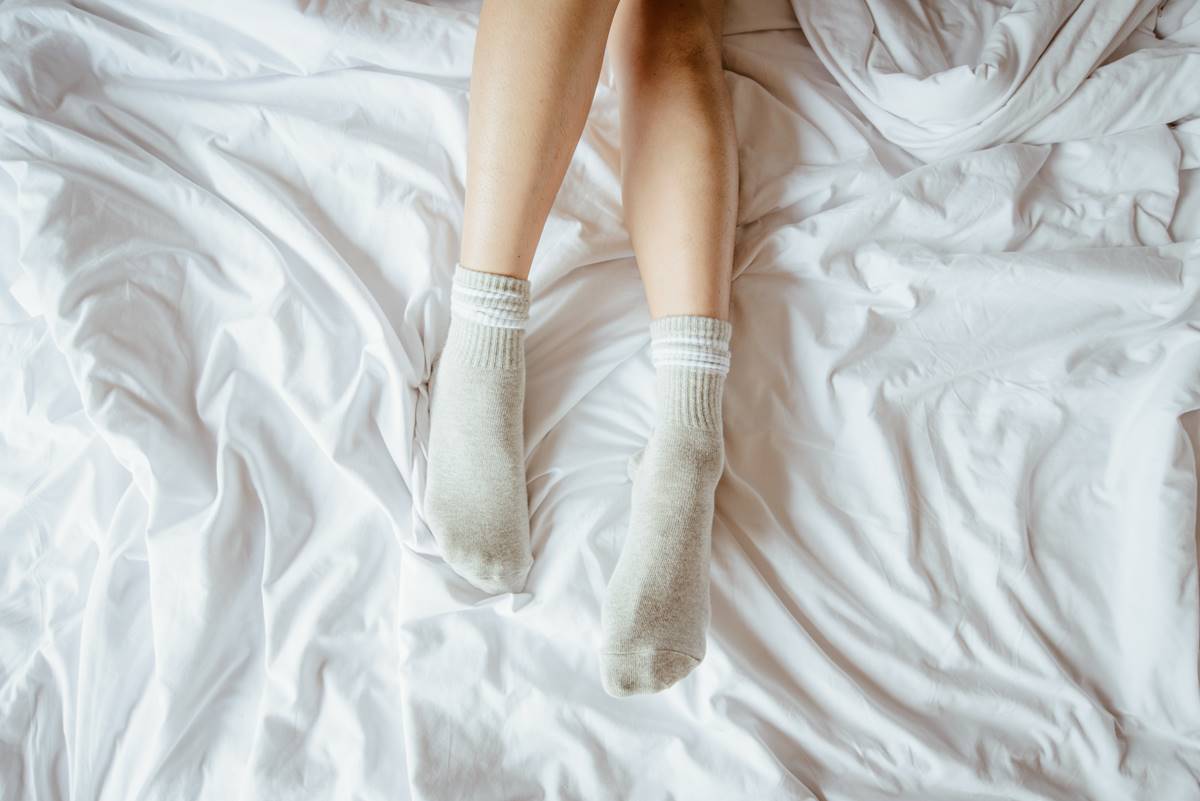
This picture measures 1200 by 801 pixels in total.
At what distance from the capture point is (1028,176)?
31.2 inches

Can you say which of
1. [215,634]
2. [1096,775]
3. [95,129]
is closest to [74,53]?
[95,129]

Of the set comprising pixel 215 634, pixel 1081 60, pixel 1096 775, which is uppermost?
pixel 1081 60

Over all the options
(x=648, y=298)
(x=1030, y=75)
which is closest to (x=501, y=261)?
(x=648, y=298)

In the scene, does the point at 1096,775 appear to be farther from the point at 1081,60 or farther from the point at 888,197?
the point at 1081,60

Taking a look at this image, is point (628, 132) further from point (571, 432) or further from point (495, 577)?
point (495, 577)

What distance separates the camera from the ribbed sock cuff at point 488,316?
26.6 inches

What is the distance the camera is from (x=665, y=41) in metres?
0.76

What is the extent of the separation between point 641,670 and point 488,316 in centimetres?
32

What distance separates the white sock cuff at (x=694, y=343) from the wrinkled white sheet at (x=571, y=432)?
2.5 inches

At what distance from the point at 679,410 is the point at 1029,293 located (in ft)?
1.21

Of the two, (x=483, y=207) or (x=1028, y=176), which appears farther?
(x=1028, y=176)

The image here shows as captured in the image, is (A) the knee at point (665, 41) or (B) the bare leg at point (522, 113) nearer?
(B) the bare leg at point (522, 113)

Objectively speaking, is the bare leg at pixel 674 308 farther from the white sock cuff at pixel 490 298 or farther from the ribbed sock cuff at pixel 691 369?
the white sock cuff at pixel 490 298

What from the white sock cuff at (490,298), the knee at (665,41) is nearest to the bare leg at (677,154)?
the knee at (665,41)
